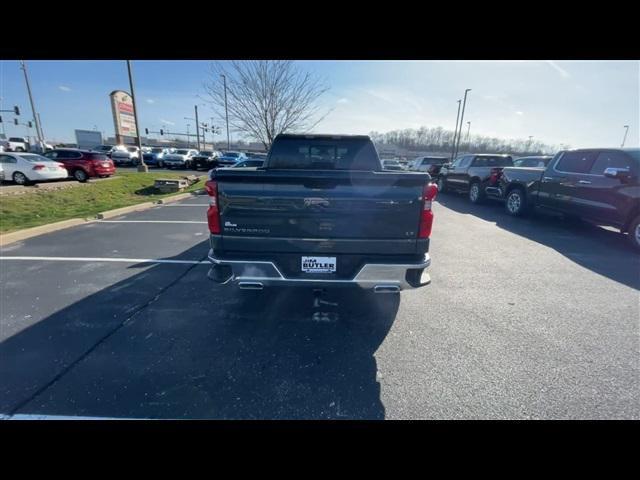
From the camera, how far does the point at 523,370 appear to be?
8.10 ft

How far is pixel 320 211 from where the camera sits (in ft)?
8.42

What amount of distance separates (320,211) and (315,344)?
53.4 inches

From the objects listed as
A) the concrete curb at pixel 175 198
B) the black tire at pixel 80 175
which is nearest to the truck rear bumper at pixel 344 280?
the concrete curb at pixel 175 198

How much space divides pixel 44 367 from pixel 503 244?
25.4 ft

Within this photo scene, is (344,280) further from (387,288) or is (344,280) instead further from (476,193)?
(476,193)

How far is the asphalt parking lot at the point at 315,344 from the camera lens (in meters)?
2.09

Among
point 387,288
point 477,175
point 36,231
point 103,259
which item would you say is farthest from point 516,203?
point 36,231

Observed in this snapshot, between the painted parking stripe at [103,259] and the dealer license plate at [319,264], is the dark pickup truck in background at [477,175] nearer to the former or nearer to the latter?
the dealer license plate at [319,264]

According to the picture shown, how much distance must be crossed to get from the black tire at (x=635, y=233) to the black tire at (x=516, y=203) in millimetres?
2934

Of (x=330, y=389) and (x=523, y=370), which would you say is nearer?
(x=330, y=389)

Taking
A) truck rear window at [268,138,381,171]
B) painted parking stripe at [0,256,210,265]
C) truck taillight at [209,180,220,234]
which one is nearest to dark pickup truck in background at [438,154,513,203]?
truck rear window at [268,138,381,171]
